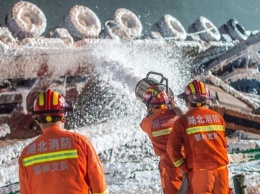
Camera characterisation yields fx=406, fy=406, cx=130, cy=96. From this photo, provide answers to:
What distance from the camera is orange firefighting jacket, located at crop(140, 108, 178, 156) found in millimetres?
4363

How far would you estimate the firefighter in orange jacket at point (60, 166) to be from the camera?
2713 millimetres

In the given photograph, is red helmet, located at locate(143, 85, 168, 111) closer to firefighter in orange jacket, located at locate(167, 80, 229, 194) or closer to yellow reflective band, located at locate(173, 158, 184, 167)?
firefighter in orange jacket, located at locate(167, 80, 229, 194)

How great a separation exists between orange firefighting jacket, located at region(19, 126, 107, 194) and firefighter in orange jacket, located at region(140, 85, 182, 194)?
164cm

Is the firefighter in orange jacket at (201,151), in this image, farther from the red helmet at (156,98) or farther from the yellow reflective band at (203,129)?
the red helmet at (156,98)

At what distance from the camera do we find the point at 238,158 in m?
6.05

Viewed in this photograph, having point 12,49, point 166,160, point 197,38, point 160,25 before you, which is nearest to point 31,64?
point 12,49

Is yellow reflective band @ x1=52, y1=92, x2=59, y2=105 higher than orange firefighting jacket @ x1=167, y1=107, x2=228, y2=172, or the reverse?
yellow reflective band @ x1=52, y1=92, x2=59, y2=105

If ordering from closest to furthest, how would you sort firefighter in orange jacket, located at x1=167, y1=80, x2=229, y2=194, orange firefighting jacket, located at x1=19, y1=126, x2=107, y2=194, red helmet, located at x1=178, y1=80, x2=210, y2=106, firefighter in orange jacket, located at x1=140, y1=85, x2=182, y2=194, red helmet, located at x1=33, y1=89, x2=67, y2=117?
orange firefighting jacket, located at x1=19, y1=126, x2=107, y2=194 → red helmet, located at x1=33, y1=89, x2=67, y2=117 → firefighter in orange jacket, located at x1=167, y1=80, x2=229, y2=194 → red helmet, located at x1=178, y1=80, x2=210, y2=106 → firefighter in orange jacket, located at x1=140, y1=85, x2=182, y2=194

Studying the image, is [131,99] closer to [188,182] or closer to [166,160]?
[166,160]

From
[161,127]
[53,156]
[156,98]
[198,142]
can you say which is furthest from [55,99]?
[156,98]

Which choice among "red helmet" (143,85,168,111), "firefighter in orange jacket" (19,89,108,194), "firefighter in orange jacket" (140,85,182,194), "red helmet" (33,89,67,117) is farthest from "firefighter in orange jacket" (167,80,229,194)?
"red helmet" (33,89,67,117)

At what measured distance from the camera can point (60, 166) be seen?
2.72 m

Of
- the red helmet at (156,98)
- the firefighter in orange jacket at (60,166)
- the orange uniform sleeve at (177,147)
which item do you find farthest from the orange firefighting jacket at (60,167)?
the red helmet at (156,98)

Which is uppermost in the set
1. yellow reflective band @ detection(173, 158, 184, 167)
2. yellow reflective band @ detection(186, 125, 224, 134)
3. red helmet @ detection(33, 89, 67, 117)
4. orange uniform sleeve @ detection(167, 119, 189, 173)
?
red helmet @ detection(33, 89, 67, 117)
